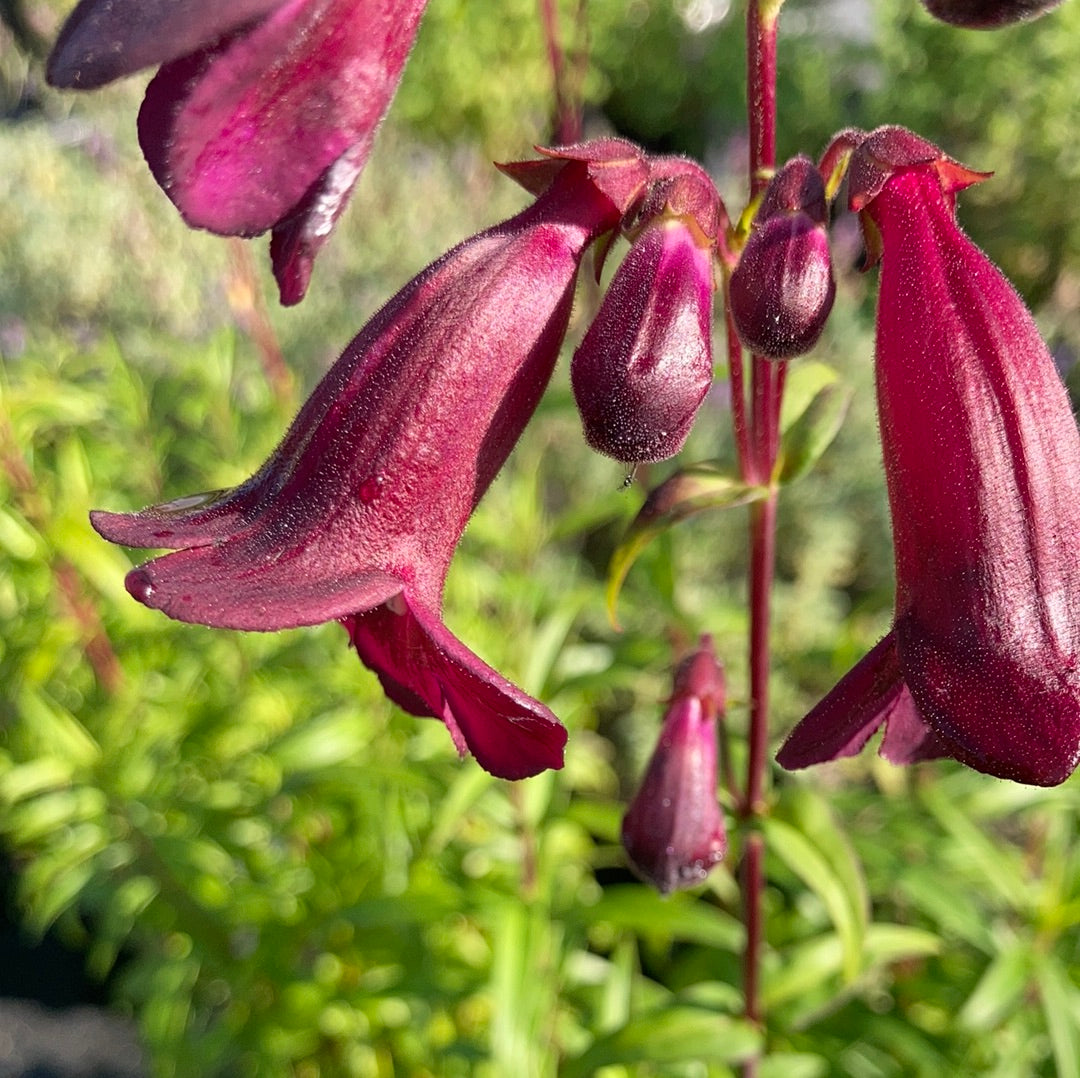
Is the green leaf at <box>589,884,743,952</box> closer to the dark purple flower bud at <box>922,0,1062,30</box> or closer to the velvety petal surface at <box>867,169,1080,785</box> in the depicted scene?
the velvety petal surface at <box>867,169,1080,785</box>

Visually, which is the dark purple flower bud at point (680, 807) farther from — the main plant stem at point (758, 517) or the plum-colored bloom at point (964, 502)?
the plum-colored bloom at point (964, 502)

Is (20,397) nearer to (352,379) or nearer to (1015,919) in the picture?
(352,379)

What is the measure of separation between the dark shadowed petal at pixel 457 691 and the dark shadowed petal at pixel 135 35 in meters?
0.33

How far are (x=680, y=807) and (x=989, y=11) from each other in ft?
2.27

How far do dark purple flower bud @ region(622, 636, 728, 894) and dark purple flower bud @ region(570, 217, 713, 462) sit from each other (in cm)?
44

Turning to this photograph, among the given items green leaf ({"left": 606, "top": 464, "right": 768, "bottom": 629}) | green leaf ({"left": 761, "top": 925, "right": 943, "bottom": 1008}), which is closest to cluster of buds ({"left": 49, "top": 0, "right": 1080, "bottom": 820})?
green leaf ({"left": 606, "top": 464, "right": 768, "bottom": 629})

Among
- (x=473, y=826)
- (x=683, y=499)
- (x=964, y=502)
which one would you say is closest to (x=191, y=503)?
(x=683, y=499)

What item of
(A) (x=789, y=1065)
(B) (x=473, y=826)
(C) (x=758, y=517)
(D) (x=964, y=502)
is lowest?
(B) (x=473, y=826)

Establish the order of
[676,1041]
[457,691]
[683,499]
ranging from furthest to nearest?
[676,1041], [683,499], [457,691]

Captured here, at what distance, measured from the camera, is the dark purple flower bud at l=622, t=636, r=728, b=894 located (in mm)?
940

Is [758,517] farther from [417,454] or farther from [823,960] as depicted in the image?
[823,960]

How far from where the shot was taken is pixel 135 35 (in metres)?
0.50

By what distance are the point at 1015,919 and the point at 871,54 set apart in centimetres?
463

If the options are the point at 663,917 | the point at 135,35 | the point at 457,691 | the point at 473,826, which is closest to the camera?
the point at 135,35
